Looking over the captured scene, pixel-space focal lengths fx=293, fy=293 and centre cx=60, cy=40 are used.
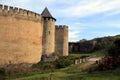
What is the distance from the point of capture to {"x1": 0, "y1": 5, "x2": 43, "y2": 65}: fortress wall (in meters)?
28.9

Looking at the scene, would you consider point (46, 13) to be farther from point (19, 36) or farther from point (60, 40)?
point (19, 36)

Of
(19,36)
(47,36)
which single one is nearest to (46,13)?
(47,36)

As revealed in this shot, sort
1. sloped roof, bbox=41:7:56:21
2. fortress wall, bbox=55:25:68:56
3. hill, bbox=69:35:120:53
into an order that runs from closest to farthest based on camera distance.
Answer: sloped roof, bbox=41:7:56:21, fortress wall, bbox=55:25:68:56, hill, bbox=69:35:120:53

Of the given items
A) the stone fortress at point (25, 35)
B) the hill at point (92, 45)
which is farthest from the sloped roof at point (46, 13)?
the hill at point (92, 45)

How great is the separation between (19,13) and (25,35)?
8.52ft

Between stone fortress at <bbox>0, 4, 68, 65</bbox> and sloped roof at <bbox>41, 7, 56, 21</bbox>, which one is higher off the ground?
sloped roof at <bbox>41, 7, 56, 21</bbox>

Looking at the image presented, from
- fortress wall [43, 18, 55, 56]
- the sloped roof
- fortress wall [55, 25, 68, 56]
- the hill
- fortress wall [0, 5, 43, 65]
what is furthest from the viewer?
the hill

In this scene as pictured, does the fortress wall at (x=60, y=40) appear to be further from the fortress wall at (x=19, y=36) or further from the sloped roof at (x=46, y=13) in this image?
the fortress wall at (x=19, y=36)

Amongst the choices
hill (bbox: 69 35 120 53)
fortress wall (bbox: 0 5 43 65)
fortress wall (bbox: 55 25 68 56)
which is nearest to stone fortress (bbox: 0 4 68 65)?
fortress wall (bbox: 0 5 43 65)

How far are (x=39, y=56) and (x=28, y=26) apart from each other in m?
4.18

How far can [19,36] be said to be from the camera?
102 ft

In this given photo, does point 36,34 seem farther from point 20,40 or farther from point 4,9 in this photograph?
point 4,9

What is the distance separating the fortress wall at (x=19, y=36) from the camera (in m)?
28.9

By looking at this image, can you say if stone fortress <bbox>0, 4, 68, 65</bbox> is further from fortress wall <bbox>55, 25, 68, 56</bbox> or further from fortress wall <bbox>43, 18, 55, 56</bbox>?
fortress wall <bbox>55, 25, 68, 56</bbox>
